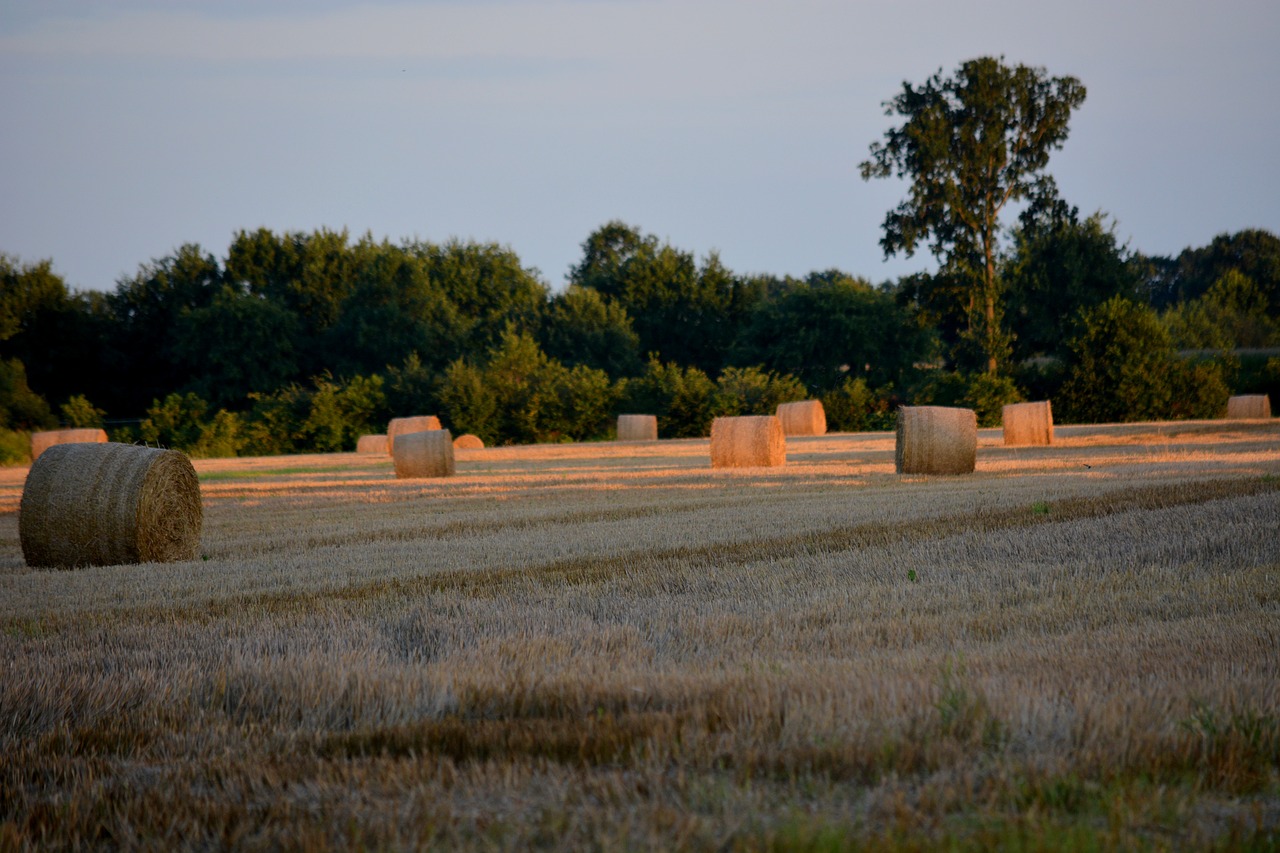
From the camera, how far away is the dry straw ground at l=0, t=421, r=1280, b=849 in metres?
2.78

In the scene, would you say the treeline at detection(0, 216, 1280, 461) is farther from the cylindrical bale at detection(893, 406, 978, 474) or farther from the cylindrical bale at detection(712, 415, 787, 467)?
the cylindrical bale at detection(893, 406, 978, 474)

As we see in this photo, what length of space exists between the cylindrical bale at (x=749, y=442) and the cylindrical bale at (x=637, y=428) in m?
17.2

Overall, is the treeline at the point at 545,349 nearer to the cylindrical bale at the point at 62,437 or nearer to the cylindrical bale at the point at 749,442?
the cylindrical bale at the point at 62,437

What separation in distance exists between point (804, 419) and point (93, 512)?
27880 mm

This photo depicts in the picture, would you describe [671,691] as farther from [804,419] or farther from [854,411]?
[854,411]

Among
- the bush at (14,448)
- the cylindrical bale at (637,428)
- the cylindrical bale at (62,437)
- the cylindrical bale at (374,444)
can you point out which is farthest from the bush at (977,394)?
the bush at (14,448)

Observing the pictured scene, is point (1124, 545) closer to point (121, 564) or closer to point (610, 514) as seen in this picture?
point (610, 514)

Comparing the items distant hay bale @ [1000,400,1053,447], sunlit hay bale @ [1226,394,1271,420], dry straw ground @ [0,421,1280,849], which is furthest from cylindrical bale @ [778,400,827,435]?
dry straw ground @ [0,421,1280,849]

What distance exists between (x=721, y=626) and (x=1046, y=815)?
9.28ft

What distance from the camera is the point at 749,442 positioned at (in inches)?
807

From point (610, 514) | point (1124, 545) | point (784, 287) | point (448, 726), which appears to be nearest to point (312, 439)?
point (610, 514)

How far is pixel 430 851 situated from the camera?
2.59 meters

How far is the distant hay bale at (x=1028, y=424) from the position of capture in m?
25.5

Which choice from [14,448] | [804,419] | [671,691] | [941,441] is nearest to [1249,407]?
[804,419]
